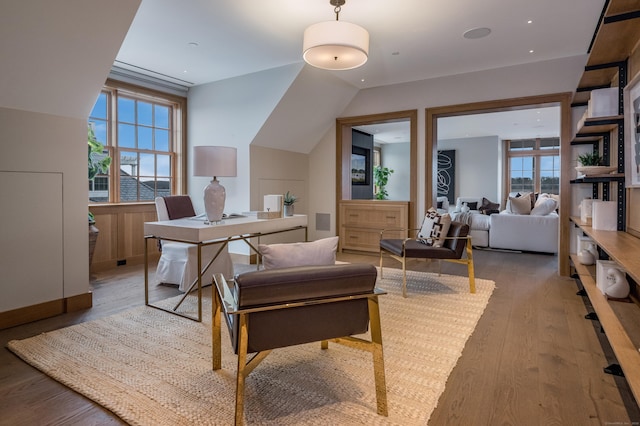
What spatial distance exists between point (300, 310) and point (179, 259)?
104 inches

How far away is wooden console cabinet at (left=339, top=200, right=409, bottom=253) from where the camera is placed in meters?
5.79

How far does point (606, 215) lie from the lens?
120 inches

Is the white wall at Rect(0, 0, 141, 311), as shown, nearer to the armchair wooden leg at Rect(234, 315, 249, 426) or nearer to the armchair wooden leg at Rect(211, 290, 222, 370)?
the armchair wooden leg at Rect(211, 290, 222, 370)

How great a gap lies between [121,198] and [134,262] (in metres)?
0.90

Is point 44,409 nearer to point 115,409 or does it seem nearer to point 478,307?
point 115,409

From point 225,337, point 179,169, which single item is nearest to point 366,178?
point 179,169

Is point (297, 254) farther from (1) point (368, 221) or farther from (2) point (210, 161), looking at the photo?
(1) point (368, 221)

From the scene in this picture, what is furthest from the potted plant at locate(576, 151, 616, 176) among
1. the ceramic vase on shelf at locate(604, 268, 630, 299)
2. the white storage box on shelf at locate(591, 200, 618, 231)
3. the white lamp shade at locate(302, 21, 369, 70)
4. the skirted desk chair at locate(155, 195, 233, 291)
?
the skirted desk chair at locate(155, 195, 233, 291)

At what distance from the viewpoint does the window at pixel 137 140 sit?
16.4 ft

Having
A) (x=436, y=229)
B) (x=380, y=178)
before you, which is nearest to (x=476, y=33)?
(x=436, y=229)

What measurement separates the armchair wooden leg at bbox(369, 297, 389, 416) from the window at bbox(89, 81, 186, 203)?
446 cm

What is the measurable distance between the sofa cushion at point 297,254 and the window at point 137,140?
3993 mm

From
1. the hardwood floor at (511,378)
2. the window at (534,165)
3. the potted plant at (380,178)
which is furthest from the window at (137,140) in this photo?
the window at (534,165)

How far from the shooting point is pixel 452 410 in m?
1.78
